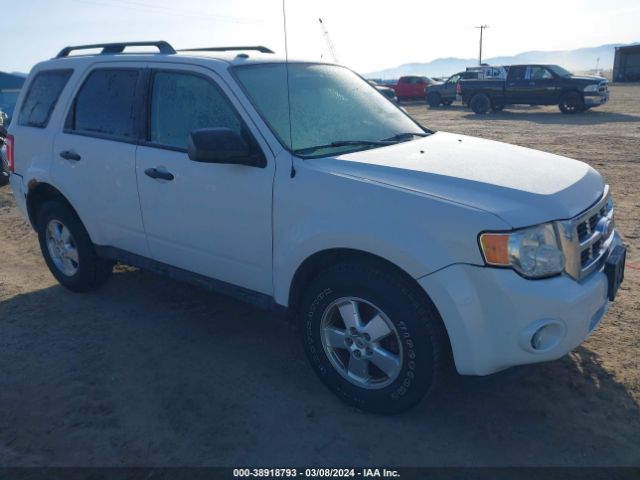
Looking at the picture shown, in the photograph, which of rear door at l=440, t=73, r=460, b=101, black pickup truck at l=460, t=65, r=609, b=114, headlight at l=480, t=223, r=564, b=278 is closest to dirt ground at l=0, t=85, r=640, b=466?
headlight at l=480, t=223, r=564, b=278

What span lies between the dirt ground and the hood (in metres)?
0.84

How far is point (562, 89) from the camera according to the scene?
70.2ft

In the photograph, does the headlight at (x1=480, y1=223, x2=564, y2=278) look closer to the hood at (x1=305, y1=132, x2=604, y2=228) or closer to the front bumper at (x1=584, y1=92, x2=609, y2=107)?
the hood at (x1=305, y1=132, x2=604, y2=228)

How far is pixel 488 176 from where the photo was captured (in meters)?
3.08

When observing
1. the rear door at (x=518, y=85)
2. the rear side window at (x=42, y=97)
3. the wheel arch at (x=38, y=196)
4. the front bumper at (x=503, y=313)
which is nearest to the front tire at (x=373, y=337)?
the front bumper at (x=503, y=313)

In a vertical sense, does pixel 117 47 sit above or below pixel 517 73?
above

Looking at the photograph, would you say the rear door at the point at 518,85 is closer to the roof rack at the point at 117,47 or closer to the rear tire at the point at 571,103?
the rear tire at the point at 571,103

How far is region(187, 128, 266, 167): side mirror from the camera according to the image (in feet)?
10.7

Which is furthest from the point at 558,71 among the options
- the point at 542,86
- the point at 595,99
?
the point at 595,99

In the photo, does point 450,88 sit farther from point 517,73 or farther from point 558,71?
point 558,71

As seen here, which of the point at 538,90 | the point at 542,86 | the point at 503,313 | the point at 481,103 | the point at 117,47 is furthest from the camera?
the point at 481,103

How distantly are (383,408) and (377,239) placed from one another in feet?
3.14

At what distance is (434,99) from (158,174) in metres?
26.2

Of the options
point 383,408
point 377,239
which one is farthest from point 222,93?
point 383,408
